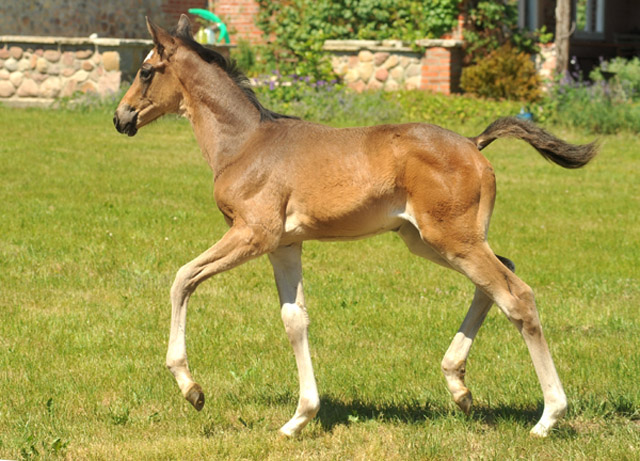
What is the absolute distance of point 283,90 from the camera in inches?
741

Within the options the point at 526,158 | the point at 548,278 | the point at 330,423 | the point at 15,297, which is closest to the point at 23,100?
the point at 526,158

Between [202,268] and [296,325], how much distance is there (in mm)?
625

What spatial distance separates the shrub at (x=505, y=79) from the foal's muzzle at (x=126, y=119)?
14945 mm

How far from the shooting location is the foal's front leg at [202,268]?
4.82 meters

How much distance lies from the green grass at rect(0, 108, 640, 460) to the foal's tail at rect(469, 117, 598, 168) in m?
1.40

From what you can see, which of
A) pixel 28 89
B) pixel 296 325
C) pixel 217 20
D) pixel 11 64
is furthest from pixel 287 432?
pixel 217 20

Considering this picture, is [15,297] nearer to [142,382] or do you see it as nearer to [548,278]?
[142,382]

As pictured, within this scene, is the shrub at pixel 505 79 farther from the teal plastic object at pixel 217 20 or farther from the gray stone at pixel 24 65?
the gray stone at pixel 24 65

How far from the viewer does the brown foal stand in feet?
15.7

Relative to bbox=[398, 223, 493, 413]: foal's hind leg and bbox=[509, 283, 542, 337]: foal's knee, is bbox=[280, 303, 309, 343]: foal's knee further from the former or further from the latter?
bbox=[509, 283, 542, 337]: foal's knee

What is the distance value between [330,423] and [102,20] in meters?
21.7

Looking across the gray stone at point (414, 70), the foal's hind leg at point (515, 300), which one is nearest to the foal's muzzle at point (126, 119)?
the foal's hind leg at point (515, 300)

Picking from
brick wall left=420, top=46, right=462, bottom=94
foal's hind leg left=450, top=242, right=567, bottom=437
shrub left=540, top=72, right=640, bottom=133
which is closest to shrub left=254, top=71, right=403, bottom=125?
brick wall left=420, top=46, right=462, bottom=94

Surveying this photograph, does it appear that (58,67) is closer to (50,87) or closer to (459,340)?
(50,87)
